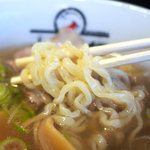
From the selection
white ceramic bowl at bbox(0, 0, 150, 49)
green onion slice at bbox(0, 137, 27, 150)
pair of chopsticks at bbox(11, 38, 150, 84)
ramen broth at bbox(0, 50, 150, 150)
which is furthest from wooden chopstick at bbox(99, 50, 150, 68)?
green onion slice at bbox(0, 137, 27, 150)

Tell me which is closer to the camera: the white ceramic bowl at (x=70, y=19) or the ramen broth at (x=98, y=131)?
the ramen broth at (x=98, y=131)

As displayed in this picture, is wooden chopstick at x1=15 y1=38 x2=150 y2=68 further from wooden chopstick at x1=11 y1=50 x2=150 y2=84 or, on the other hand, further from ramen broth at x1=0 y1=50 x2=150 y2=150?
ramen broth at x1=0 y1=50 x2=150 y2=150

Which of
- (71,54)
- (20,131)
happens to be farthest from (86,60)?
(20,131)

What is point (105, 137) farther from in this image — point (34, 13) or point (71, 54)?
point (34, 13)

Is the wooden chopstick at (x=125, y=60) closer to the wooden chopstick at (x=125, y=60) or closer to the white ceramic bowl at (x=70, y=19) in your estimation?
the wooden chopstick at (x=125, y=60)

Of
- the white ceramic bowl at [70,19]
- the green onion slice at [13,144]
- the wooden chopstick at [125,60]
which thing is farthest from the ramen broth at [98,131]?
the white ceramic bowl at [70,19]

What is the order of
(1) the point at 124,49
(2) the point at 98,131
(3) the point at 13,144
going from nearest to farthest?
(3) the point at 13,144 < (2) the point at 98,131 < (1) the point at 124,49

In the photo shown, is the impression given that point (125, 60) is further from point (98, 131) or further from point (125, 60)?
point (98, 131)

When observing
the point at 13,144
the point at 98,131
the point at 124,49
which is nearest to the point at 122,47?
the point at 124,49
